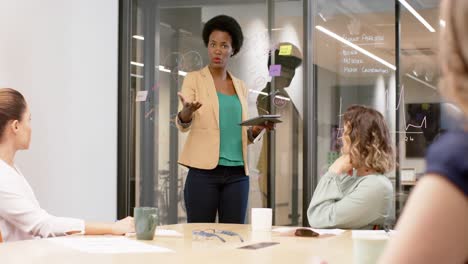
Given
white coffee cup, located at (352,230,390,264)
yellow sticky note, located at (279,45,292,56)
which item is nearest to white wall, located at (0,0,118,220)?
yellow sticky note, located at (279,45,292,56)

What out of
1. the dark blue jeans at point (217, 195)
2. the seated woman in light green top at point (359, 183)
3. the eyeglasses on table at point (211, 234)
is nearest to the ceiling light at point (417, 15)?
the dark blue jeans at point (217, 195)

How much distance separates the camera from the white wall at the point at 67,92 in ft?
15.2

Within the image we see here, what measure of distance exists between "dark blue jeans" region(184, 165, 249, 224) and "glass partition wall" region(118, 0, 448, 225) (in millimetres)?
1269

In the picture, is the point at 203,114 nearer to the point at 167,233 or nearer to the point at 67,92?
the point at 67,92

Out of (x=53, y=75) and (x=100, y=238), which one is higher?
(x=53, y=75)

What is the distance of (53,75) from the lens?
4938 mm

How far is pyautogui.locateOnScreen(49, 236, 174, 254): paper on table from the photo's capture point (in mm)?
1975

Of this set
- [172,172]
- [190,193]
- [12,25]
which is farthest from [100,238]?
[172,172]

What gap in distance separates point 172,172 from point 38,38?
58.5 inches

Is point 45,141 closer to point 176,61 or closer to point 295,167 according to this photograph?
point 176,61

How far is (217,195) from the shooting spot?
12.5ft

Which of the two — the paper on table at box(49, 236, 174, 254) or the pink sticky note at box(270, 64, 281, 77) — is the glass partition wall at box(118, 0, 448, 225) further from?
the paper on table at box(49, 236, 174, 254)

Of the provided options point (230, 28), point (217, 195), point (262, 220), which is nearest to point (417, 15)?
point (230, 28)

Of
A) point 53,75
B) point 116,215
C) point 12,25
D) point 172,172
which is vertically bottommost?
point 116,215
